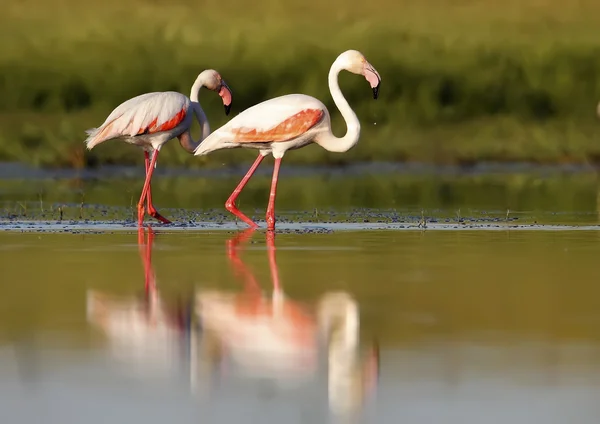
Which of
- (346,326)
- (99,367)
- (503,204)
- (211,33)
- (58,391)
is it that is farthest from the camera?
(211,33)

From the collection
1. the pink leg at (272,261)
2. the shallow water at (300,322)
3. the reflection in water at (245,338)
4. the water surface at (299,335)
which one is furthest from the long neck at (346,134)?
the reflection in water at (245,338)

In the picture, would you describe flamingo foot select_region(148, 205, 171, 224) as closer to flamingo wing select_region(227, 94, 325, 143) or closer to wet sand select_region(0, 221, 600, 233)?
wet sand select_region(0, 221, 600, 233)

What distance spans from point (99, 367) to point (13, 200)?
472 inches

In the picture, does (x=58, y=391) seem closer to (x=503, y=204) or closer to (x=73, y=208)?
(x=73, y=208)

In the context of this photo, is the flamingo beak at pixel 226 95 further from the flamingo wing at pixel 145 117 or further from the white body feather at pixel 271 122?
the white body feather at pixel 271 122

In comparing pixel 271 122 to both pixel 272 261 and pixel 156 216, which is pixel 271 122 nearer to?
pixel 156 216

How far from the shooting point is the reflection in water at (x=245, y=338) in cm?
708

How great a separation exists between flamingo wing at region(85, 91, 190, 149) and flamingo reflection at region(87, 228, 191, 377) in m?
6.78

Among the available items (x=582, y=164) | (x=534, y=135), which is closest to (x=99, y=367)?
(x=582, y=164)

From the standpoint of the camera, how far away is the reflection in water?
7.08m

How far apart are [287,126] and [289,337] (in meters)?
7.70

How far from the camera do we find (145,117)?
16703mm

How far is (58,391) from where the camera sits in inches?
268

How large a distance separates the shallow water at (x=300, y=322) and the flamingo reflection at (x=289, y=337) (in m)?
0.01
